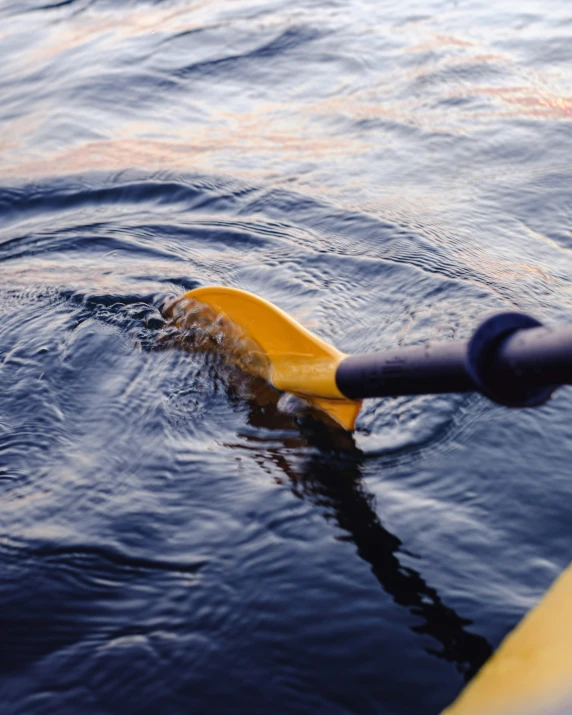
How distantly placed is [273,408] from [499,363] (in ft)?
3.64

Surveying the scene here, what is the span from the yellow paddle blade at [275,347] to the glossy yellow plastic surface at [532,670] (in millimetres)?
797

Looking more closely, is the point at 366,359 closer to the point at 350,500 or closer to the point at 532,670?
the point at 350,500

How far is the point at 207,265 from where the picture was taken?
11.7 feet

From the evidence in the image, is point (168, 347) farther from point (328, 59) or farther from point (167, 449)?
point (328, 59)

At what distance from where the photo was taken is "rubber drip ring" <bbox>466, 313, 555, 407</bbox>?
1.44m

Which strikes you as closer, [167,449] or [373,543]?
[373,543]

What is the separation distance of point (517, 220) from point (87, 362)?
6.91 feet

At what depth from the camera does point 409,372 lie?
167 cm

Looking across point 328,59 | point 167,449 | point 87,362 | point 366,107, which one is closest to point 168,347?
point 87,362

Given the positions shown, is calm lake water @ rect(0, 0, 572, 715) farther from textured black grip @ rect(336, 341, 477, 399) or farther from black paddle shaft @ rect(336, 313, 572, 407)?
black paddle shaft @ rect(336, 313, 572, 407)

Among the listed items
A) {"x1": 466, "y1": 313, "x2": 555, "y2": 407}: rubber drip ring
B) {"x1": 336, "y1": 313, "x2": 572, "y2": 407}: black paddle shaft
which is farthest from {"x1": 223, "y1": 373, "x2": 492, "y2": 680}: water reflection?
{"x1": 466, "y1": 313, "x2": 555, "y2": 407}: rubber drip ring

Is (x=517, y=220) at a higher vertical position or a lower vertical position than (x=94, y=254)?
lower

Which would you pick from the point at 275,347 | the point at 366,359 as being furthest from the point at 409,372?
the point at 275,347

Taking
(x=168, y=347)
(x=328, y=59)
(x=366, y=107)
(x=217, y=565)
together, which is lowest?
(x=217, y=565)
